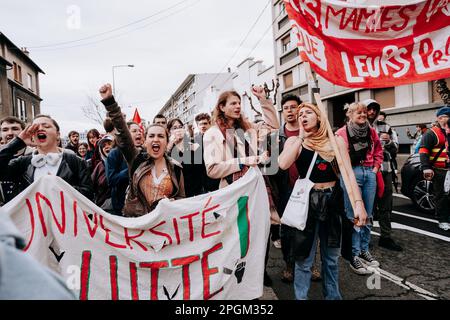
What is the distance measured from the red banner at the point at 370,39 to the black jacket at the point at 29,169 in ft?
8.08

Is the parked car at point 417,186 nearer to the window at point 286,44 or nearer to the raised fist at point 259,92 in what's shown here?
the raised fist at point 259,92

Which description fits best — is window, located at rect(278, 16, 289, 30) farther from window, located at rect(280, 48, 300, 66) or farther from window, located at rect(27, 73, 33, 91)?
window, located at rect(27, 73, 33, 91)

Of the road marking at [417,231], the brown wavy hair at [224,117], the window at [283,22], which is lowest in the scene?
the road marking at [417,231]

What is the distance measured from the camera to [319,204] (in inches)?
97.1

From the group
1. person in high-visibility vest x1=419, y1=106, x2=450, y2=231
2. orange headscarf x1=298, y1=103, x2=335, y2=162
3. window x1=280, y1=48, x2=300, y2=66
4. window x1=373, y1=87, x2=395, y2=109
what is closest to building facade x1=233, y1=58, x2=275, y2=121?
window x1=280, y1=48, x2=300, y2=66

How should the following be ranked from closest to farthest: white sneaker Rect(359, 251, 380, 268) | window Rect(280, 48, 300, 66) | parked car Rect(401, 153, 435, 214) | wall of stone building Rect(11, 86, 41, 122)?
1. white sneaker Rect(359, 251, 380, 268)
2. parked car Rect(401, 153, 435, 214)
3. window Rect(280, 48, 300, 66)
4. wall of stone building Rect(11, 86, 41, 122)

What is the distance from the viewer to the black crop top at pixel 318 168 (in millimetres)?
2578

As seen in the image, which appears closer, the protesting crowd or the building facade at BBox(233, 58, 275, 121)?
the protesting crowd

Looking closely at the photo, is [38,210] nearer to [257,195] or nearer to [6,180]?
[6,180]

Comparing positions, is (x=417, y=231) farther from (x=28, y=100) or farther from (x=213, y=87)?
(x=213, y=87)

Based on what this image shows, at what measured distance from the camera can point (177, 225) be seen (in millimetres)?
2398

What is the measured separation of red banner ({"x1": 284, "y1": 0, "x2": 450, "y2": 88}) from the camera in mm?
3012

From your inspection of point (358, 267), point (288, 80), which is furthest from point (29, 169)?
point (288, 80)

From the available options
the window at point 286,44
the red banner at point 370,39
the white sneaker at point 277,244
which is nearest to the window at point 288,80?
the window at point 286,44
